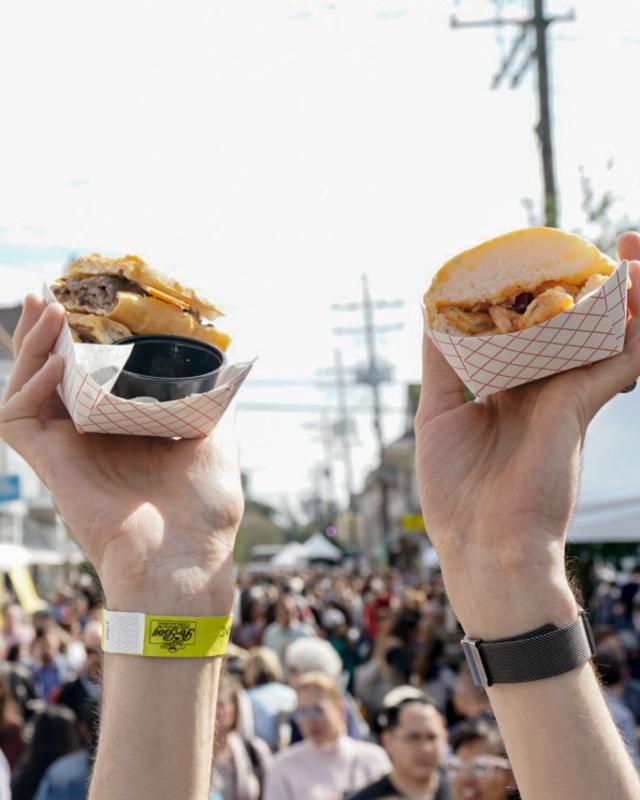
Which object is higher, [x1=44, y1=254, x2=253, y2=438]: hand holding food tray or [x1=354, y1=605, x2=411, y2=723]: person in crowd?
[x1=44, y1=254, x2=253, y2=438]: hand holding food tray

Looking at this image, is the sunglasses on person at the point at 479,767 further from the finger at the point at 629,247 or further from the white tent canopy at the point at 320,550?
the white tent canopy at the point at 320,550

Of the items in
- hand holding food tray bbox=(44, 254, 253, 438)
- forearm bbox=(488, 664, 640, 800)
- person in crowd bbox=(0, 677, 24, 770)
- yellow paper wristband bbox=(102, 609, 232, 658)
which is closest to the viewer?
forearm bbox=(488, 664, 640, 800)

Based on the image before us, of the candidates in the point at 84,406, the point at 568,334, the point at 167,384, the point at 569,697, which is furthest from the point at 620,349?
the point at 84,406

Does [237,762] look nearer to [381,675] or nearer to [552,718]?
[381,675]

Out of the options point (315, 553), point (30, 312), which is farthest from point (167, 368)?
point (315, 553)

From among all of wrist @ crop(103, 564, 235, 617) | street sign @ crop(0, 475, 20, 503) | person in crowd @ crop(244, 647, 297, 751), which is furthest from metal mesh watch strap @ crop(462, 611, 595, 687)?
street sign @ crop(0, 475, 20, 503)

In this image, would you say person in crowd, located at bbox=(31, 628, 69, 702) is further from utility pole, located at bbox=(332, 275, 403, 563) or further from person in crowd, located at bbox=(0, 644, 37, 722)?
utility pole, located at bbox=(332, 275, 403, 563)
